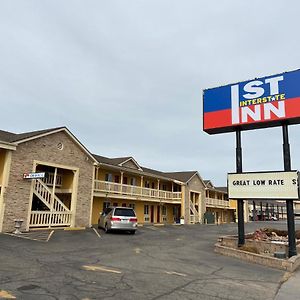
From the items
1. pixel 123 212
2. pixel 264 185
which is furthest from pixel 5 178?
pixel 264 185

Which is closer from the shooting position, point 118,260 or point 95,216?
point 118,260

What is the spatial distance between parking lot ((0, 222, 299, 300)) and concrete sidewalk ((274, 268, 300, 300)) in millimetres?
212

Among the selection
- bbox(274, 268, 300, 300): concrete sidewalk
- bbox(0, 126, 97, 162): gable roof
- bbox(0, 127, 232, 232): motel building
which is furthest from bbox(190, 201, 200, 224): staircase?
bbox(274, 268, 300, 300): concrete sidewalk

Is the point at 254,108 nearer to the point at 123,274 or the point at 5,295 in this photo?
the point at 123,274

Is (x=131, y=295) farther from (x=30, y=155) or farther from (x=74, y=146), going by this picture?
(x=74, y=146)

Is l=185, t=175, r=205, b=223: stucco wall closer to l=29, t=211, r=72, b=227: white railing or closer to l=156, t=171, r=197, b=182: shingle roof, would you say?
l=156, t=171, r=197, b=182: shingle roof

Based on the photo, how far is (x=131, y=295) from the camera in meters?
6.67

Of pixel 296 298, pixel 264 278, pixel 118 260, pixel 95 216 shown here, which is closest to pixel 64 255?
pixel 118 260

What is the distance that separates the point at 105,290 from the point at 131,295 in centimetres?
63

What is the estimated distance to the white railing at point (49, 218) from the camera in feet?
63.8

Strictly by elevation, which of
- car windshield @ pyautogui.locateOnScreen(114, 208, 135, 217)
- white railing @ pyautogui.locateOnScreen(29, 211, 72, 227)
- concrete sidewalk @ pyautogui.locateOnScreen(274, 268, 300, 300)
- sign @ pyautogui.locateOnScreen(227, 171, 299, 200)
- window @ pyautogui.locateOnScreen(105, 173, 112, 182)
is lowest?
concrete sidewalk @ pyautogui.locateOnScreen(274, 268, 300, 300)

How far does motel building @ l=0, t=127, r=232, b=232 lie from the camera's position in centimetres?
1806

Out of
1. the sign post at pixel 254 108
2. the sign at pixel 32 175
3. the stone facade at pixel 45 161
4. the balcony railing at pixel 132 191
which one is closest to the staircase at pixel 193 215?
the balcony railing at pixel 132 191

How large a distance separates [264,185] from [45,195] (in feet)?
43.9
